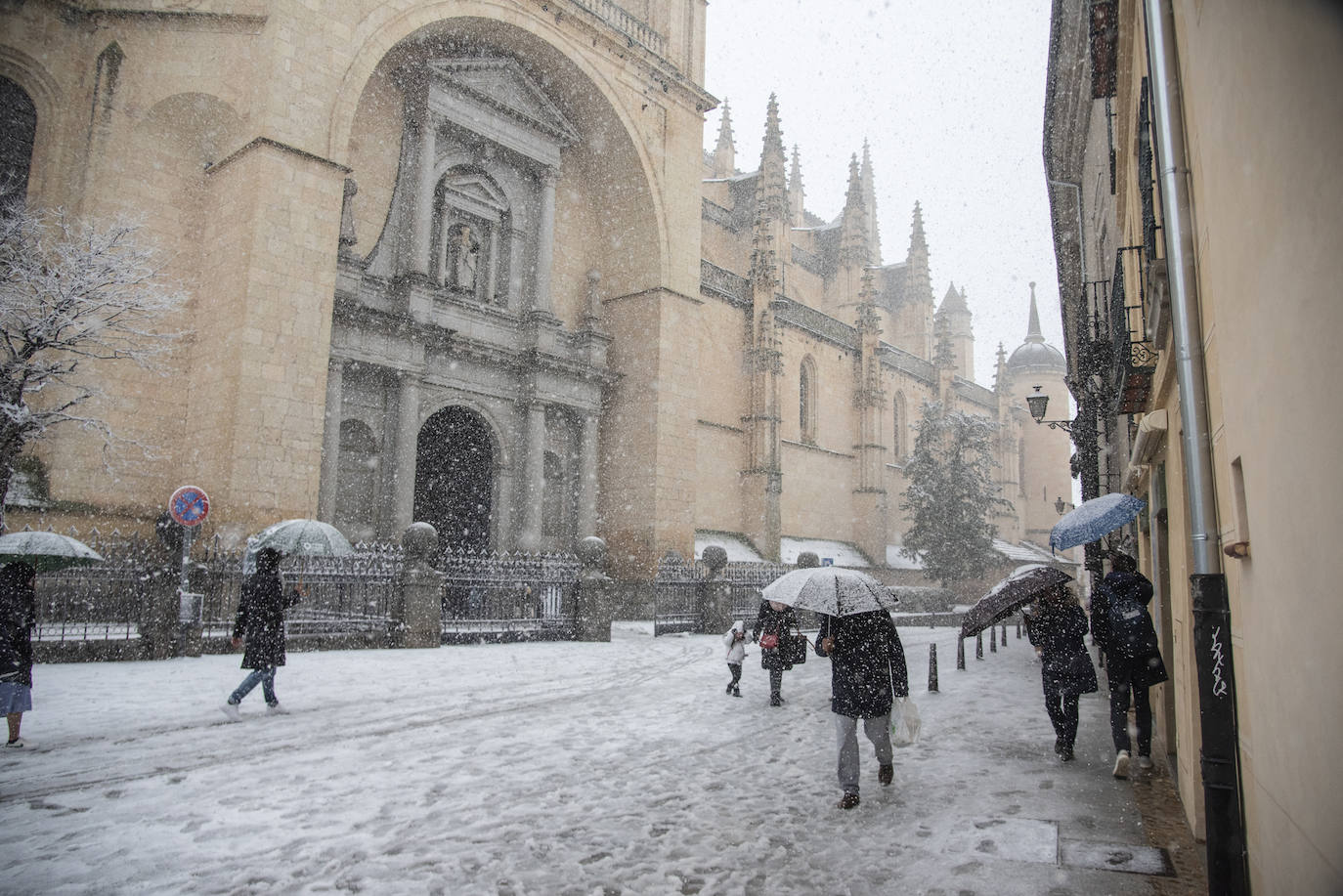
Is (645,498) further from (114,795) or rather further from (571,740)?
(114,795)

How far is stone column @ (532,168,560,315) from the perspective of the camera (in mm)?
22266

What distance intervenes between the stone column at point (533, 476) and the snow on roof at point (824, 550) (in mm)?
11114

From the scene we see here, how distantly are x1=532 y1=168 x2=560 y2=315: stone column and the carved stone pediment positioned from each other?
51cm

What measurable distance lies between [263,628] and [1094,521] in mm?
7505

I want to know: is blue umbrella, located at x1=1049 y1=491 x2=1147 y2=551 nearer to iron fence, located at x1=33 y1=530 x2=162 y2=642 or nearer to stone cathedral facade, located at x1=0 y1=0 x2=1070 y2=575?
iron fence, located at x1=33 y1=530 x2=162 y2=642

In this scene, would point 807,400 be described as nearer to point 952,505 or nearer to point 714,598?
point 952,505

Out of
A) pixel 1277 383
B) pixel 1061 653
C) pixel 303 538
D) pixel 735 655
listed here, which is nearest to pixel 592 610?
pixel 735 655

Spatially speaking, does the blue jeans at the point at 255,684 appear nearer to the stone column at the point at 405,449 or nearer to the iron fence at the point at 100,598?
the iron fence at the point at 100,598

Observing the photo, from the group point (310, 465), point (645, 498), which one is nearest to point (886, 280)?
point (645, 498)

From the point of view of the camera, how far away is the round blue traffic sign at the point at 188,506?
11.9 meters

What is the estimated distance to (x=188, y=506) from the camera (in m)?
12.0

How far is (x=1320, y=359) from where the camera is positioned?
6.97 ft

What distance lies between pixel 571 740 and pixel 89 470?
1230cm

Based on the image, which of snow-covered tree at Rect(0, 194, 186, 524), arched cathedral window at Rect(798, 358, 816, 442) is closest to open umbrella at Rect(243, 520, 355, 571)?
snow-covered tree at Rect(0, 194, 186, 524)
